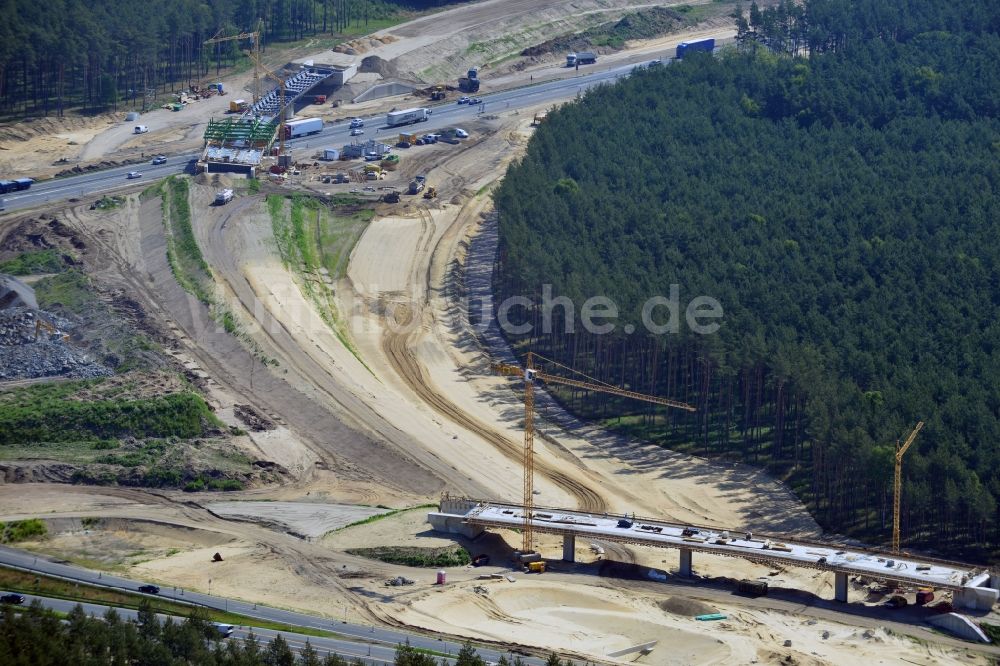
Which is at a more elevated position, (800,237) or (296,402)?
(800,237)

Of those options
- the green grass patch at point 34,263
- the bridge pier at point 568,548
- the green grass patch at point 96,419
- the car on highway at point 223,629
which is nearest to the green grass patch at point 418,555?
the bridge pier at point 568,548

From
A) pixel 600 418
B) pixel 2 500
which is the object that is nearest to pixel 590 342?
pixel 600 418

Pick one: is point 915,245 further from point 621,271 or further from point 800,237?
point 621,271

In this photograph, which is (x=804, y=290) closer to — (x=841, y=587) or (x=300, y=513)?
(x=841, y=587)

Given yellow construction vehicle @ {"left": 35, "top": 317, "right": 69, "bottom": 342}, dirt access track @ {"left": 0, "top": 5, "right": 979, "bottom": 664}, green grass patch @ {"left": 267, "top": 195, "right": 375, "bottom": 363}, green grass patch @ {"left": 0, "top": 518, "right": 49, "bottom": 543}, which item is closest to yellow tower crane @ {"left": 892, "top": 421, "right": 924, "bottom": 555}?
dirt access track @ {"left": 0, "top": 5, "right": 979, "bottom": 664}

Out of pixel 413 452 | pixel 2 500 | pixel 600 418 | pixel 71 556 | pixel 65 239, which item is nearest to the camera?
pixel 71 556

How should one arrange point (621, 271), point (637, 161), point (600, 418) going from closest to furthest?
point (600, 418)
point (621, 271)
point (637, 161)

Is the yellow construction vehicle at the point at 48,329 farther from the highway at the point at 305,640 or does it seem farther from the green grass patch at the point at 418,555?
the highway at the point at 305,640
